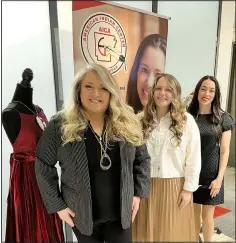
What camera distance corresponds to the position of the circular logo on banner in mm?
1388

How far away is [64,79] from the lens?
4.21 feet

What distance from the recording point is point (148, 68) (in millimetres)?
1788

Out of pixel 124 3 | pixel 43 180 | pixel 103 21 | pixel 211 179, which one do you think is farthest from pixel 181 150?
pixel 124 3

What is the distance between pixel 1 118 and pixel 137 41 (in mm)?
1056

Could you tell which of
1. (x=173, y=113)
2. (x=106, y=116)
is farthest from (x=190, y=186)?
(x=106, y=116)

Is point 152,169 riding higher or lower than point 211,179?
higher

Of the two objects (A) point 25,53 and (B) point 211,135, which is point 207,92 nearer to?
(B) point 211,135

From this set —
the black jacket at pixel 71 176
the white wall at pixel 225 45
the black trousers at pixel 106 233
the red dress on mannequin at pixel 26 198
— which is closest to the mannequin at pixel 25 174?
the red dress on mannequin at pixel 26 198

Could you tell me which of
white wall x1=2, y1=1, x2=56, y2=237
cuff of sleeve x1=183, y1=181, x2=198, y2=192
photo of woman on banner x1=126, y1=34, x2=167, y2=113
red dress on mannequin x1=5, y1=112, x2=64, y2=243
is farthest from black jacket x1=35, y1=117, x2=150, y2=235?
photo of woman on banner x1=126, y1=34, x2=167, y2=113

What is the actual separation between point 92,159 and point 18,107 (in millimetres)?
425

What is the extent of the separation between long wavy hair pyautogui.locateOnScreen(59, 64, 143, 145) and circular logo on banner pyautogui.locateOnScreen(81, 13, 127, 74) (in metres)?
0.39

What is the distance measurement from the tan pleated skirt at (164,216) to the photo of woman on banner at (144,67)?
0.63m

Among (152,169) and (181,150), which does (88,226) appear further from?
(181,150)

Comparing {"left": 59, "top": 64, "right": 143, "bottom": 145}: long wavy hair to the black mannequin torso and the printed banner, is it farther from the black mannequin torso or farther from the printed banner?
the printed banner
